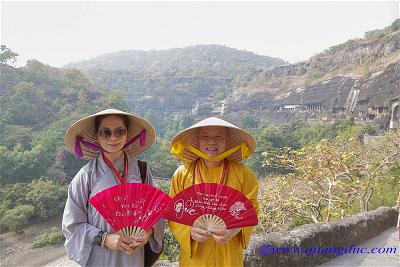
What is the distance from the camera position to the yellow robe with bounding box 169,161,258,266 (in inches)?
67.2

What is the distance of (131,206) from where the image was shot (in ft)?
4.61

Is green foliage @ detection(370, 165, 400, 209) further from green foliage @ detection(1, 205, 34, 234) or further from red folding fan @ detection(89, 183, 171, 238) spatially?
green foliage @ detection(1, 205, 34, 234)

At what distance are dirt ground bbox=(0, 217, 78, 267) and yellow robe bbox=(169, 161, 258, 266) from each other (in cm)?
1812

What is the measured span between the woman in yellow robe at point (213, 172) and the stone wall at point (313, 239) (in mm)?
828

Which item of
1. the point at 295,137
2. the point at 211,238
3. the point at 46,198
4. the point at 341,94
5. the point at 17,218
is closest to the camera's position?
the point at 211,238

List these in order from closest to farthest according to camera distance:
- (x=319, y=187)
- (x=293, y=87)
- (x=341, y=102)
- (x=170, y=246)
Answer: (x=170, y=246), (x=319, y=187), (x=341, y=102), (x=293, y=87)

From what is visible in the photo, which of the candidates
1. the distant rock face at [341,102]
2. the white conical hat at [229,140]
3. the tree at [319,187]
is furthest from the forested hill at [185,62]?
the white conical hat at [229,140]

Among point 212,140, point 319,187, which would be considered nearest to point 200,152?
point 212,140

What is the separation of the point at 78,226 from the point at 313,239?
7.44ft

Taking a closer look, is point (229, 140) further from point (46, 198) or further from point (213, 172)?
point (46, 198)

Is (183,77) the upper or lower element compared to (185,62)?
lower

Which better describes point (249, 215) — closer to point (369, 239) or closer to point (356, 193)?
point (369, 239)

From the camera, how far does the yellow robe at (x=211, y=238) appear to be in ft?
5.60

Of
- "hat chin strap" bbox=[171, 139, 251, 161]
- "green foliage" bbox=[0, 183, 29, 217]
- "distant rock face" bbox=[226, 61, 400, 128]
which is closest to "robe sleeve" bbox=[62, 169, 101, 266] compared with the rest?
"hat chin strap" bbox=[171, 139, 251, 161]
